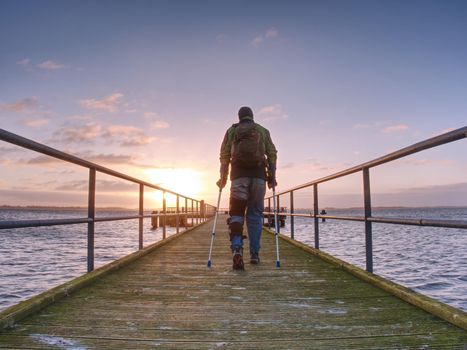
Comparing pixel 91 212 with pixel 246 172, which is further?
pixel 246 172

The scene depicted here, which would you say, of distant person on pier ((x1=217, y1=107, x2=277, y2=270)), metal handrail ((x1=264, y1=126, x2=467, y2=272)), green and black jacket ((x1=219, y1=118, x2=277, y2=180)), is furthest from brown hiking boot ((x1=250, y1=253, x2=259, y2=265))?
metal handrail ((x1=264, y1=126, x2=467, y2=272))

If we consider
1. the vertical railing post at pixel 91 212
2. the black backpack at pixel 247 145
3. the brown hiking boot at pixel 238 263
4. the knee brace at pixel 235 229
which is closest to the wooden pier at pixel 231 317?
the vertical railing post at pixel 91 212

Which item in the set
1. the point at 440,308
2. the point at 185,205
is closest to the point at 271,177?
the point at 440,308

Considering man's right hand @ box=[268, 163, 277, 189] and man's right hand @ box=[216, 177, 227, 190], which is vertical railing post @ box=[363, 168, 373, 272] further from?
man's right hand @ box=[216, 177, 227, 190]

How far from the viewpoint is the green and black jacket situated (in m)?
4.50

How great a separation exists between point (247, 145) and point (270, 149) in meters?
0.49

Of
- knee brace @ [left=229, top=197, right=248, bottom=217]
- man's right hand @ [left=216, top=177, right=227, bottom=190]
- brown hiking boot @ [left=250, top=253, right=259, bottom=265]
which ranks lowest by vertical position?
brown hiking boot @ [left=250, top=253, right=259, bottom=265]

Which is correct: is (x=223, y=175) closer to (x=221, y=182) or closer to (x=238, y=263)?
(x=221, y=182)

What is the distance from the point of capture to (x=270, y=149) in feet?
15.4

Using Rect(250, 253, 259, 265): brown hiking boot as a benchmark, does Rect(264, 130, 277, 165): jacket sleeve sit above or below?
above

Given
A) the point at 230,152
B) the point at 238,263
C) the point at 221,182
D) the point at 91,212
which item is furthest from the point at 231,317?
the point at 230,152

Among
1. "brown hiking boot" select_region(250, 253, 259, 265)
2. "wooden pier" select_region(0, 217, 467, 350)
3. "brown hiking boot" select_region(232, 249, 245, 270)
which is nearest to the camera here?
"wooden pier" select_region(0, 217, 467, 350)

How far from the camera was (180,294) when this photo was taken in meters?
3.05

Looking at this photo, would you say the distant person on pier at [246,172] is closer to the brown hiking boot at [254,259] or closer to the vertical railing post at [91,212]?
the brown hiking boot at [254,259]
